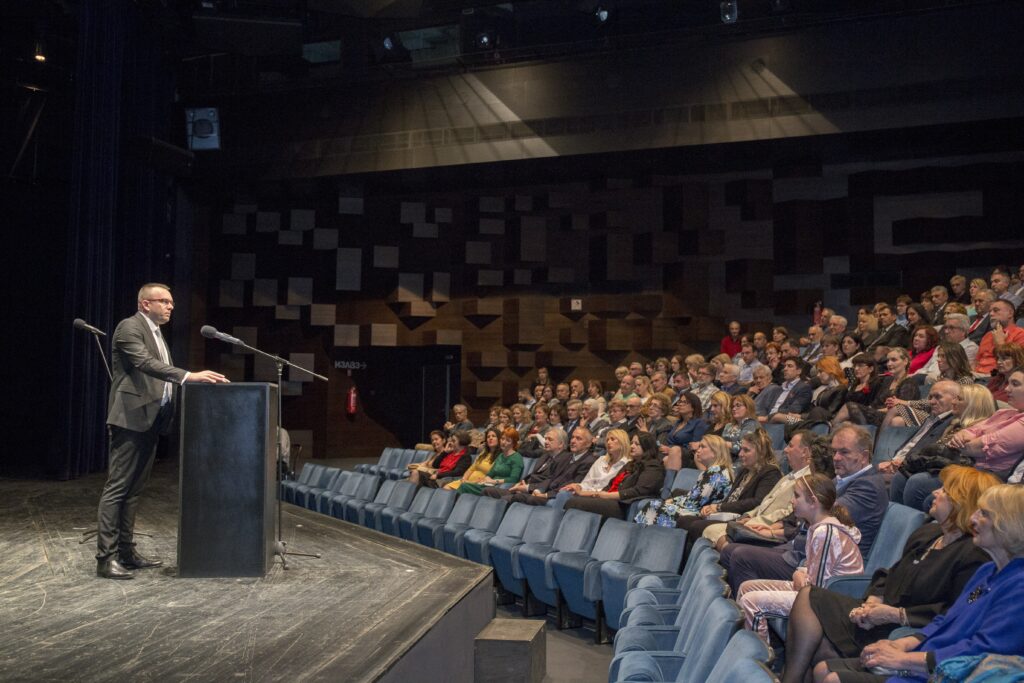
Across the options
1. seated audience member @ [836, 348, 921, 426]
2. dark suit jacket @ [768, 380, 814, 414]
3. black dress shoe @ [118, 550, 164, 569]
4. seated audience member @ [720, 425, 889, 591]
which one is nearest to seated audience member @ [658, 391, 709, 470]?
dark suit jacket @ [768, 380, 814, 414]

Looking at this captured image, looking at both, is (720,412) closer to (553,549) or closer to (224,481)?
(553,549)

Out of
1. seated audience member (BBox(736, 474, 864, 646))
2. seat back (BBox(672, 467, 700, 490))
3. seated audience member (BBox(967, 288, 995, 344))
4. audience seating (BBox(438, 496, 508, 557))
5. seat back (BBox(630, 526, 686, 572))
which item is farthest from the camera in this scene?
seated audience member (BBox(967, 288, 995, 344))

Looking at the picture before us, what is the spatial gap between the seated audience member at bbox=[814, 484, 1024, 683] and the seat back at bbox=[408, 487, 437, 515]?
387 centimetres

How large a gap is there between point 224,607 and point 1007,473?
2529 millimetres

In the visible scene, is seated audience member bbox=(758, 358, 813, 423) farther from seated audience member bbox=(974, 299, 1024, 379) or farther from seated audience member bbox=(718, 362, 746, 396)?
seated audience member bbox=(974, 299, 1024, 379)

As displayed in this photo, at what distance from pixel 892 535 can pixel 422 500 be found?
3.50 meters

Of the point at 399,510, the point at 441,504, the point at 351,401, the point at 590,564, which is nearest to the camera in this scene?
the point at 590,564

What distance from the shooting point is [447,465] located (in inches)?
279

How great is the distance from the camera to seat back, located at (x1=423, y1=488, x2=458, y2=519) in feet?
18.7

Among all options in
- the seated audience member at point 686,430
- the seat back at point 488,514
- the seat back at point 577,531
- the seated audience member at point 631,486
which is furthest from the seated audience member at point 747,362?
the seat back at point 577,531

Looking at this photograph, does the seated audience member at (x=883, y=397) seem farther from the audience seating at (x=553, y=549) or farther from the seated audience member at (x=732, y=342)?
the seated audience member at (x=732, y=342)

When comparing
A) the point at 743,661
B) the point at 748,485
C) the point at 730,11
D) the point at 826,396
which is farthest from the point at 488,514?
the point at 730,11

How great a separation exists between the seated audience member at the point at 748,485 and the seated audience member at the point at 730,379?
2.32m

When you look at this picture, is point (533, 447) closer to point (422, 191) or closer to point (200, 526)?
point (200, 526)
